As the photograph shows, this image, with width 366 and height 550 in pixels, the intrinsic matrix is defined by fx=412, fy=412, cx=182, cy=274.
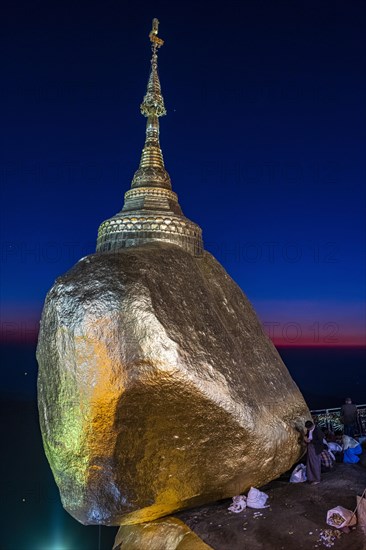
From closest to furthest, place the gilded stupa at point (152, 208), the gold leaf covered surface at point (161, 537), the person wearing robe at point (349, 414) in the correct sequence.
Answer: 1. the gold leaf covered surface at point (161, 537)
2. the gilded stupa at point (152, 208)
3. the person wearing robe at point (349, 414)

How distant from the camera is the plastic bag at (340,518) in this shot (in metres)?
5.07

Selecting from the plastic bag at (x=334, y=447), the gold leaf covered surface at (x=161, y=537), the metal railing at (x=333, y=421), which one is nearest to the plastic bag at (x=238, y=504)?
the gold leaf covered surface at (x=161, y=537)

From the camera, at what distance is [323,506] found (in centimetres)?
575

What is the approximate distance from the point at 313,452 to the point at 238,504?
1577 millimetres

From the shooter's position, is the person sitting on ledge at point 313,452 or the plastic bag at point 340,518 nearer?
the plastic bag at point 340,518

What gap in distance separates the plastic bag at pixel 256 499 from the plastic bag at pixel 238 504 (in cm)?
8

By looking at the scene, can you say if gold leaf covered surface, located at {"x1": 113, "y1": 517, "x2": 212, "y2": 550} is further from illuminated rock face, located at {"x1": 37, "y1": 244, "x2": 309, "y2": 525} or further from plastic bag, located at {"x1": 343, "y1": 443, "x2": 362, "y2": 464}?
plastic bag, located at {"x1": 343, "y1": 443, "x2": 362, "y2": 464}

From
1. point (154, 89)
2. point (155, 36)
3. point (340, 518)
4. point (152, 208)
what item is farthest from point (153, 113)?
point (340, 518)

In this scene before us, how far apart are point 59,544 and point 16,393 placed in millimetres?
18071

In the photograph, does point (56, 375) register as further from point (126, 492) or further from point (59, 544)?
point (59, 544)

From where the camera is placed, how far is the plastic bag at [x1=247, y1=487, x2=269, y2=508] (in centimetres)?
571

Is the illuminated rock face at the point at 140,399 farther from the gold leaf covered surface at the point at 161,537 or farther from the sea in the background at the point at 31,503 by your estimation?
the sea in the background at the point at 31,503

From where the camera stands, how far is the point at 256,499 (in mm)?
5738

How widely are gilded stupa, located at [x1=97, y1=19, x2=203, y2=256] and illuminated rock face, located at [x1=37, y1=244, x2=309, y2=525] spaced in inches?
70.9
